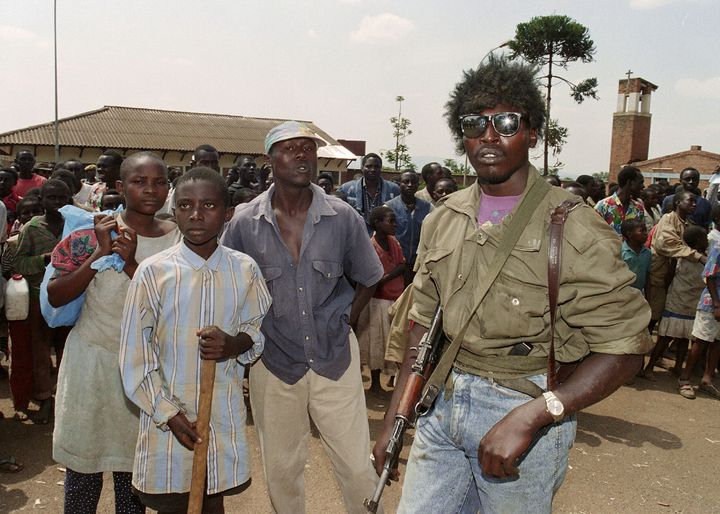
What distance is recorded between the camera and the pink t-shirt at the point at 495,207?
6.16 feet

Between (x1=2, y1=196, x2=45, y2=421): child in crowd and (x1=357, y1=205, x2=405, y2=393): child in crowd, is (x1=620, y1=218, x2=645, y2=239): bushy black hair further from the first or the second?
(x1=2, y1=196, x2=45, y2=421): child in crowd

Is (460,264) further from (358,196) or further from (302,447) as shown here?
(358,196)

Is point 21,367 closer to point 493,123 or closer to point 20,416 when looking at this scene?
point 20,416

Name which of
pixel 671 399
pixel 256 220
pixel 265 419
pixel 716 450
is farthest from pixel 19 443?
pixel 671 399

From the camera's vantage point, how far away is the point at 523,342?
1773 mm

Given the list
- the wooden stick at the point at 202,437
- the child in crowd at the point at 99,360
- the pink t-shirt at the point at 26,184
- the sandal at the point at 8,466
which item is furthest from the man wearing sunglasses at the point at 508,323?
the pink t-shirt at the point at 26,184

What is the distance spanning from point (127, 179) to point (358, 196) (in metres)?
4.11

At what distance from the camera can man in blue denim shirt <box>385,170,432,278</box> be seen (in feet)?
18.9

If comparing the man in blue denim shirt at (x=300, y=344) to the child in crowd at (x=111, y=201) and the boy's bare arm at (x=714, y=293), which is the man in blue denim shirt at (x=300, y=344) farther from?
the boy's bare arm at (x=714, y=293)

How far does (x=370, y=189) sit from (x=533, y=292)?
486cm

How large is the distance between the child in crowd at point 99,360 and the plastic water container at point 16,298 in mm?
1700

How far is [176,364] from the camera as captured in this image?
2252mm

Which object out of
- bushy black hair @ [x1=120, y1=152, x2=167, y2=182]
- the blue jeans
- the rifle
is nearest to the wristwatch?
the blue jeans

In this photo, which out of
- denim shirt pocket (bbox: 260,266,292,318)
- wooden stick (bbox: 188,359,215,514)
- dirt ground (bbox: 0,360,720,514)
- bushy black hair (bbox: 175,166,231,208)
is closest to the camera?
wooden stick (bbox: 188,359,215,514)
